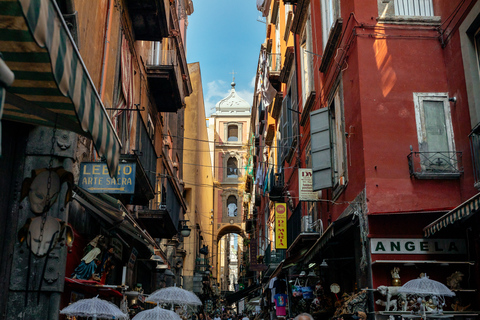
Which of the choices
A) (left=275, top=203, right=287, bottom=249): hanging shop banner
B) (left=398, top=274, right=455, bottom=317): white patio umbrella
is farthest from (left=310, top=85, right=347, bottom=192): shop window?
(left=275, top=203, right=287, bottom=249): hanging shop banner

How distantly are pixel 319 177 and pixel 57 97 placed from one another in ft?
28.0

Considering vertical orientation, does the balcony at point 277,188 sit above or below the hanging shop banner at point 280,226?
above

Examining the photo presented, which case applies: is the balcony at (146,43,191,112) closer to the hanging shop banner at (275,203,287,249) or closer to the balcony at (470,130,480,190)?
the hanging shop banner at (275,203,287,249)

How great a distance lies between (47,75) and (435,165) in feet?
24.5

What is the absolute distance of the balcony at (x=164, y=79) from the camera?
55.4 feet

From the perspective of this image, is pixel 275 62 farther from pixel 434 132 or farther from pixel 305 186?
pixel 434 132

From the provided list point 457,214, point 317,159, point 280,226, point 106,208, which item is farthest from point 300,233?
→ point 457,214

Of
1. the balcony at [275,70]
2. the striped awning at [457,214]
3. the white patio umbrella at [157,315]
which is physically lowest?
the white patio umbrella at [157,315]

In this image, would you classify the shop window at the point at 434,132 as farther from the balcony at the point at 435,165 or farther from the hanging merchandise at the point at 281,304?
the hanging merchandise at the point at 281,304

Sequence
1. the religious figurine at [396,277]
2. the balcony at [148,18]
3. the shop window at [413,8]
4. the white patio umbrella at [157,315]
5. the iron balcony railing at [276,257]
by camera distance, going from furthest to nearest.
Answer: the iron balcony railing at [276,257] → the balcony at [148,18] → the shop window at [413,8] → the white patio umbrella at [157,315] → the religious figurine at [396,277]

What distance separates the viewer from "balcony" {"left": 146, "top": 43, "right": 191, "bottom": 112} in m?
16.9

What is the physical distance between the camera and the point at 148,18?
14320mm

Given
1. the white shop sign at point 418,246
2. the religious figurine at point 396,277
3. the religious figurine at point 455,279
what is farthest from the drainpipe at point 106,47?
the religious figurine at point 455,279

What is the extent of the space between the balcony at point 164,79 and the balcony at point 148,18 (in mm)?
1680
